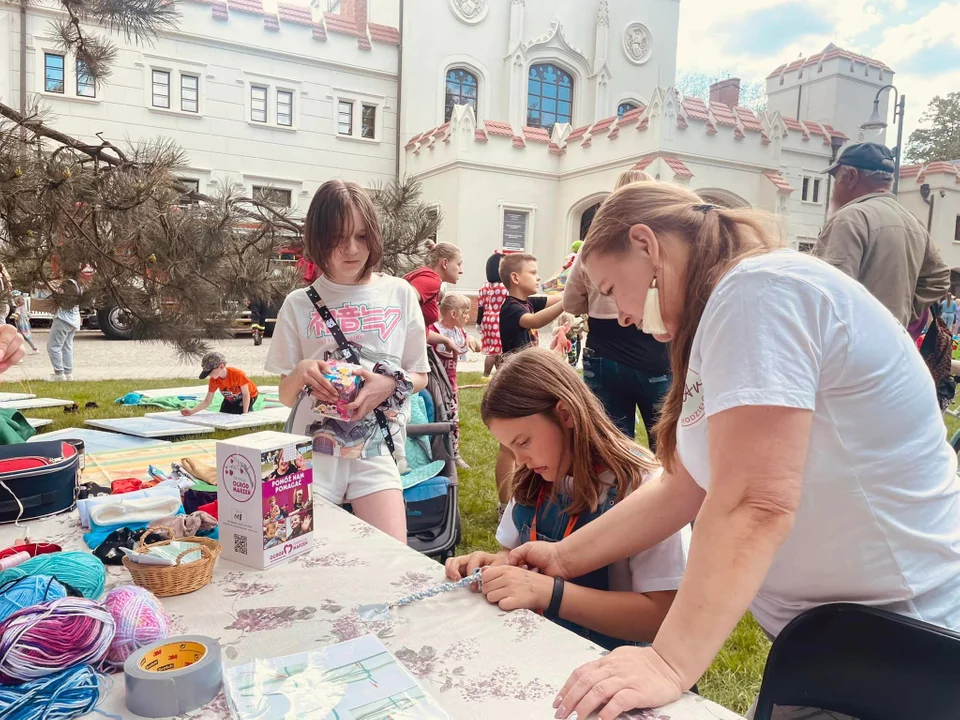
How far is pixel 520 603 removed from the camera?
110 cm

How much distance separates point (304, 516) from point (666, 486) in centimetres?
70

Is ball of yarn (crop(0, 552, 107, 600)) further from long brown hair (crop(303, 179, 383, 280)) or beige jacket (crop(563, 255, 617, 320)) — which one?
beige jacket (crop(563, 255, 617, 320))

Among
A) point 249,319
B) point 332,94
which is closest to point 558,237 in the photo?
point 332,94

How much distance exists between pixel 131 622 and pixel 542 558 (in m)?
0.68

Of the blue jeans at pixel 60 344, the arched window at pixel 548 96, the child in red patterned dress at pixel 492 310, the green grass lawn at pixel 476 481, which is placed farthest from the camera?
the arched window at pixel 548 96

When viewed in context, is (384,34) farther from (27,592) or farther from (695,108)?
(27,592)

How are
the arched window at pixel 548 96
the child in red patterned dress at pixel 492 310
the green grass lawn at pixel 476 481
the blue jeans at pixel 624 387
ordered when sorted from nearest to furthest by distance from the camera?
1. the green grass lawn at pixel 476 481
2. the blue jeans at pixel 624 387
3. the child in red patterned dress at pixel 492 310
4. the arched window at pixel 548 96

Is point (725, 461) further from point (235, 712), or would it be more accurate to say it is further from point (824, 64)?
point (824, 64)

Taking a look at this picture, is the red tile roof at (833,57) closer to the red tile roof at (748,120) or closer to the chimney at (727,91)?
the chimney at (727,91)

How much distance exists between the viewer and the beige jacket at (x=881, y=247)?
2.54 meters

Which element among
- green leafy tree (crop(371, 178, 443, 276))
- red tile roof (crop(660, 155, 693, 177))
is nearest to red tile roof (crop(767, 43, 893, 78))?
red tile roof (crop(660, 155, 693, 177))

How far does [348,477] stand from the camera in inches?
73.9

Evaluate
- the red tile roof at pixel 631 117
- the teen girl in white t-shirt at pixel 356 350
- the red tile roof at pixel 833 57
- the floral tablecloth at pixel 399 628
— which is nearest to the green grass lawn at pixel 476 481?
the teen girl in white t-shirt at pixel 356 350

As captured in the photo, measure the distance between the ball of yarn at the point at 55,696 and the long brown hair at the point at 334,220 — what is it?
1.30 metres
